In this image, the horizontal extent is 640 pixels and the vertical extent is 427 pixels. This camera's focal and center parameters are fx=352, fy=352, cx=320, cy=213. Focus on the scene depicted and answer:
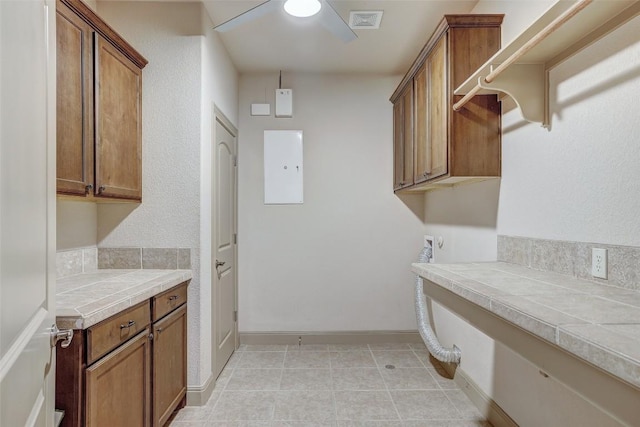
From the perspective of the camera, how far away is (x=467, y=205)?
2523 millimetres

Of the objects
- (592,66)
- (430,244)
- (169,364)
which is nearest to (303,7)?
(592,66)

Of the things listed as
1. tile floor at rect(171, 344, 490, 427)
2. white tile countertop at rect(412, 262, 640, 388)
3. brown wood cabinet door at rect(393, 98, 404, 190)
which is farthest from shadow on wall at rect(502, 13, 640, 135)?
tile floor at rect(171, 344, 490, 427)

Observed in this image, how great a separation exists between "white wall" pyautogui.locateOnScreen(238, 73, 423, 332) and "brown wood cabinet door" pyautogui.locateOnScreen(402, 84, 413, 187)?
45 centimetres

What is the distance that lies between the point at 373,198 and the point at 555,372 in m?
2.75

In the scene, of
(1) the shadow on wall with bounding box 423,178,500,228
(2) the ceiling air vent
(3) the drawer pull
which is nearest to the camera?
(3) the drawer pull

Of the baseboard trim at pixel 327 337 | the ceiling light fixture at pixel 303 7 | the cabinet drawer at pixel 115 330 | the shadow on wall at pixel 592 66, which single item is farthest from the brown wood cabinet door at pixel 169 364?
the shadow on wall at pixel 592 66

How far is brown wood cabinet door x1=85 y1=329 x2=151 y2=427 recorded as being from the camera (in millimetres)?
1394

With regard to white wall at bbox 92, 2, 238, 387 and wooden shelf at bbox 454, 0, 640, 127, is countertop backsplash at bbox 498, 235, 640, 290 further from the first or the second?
white wall at bbox 92, 2, 238, 387

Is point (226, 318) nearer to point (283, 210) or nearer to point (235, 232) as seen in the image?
point (235, 232)

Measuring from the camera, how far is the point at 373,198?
357 cm

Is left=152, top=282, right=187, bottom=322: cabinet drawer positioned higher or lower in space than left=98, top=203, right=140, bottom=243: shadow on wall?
lower

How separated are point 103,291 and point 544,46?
2.30 metres

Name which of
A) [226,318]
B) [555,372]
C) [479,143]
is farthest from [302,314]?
[555,372]

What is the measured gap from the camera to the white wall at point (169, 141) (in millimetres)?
2355
